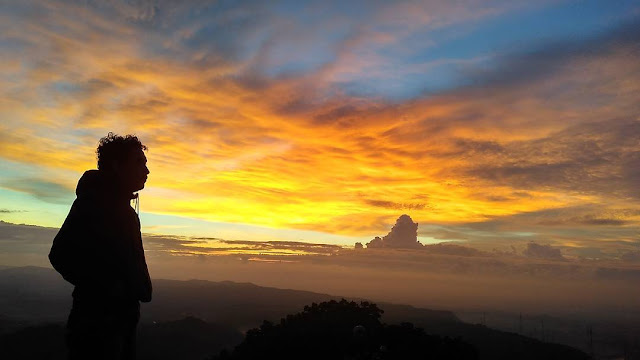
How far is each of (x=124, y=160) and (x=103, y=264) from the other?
1178 millimetres

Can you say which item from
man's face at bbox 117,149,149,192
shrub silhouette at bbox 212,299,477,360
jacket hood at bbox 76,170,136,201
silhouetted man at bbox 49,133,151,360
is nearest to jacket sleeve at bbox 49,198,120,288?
silhouetted man at bbox 49,133,151,360

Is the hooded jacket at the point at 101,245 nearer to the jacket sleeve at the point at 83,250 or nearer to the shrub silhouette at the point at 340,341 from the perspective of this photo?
the jacket sleeve at the point at 83,250

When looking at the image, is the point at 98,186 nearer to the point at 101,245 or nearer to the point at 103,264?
the point at 101,245

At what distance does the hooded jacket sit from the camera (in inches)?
167

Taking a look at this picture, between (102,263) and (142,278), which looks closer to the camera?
(102,263)

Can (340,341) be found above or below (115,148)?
below

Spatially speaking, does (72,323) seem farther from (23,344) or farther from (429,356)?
(23,344)

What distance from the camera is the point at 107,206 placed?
4516 mm

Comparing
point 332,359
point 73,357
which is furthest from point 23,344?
point 73,357

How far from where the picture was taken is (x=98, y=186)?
14.9 ft

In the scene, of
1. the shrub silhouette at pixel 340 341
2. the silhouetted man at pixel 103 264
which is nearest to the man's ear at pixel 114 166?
the silhouetted man at pixel 103 264

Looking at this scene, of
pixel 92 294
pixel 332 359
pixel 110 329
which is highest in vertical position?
pixel 92 294

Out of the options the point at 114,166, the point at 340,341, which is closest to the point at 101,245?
the point at 114,166

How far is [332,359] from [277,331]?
10.9 m
